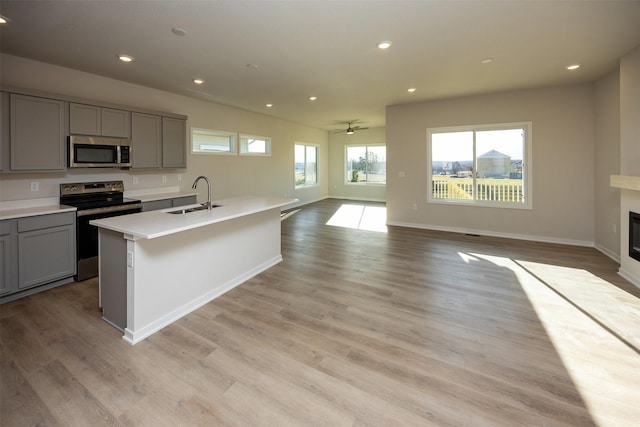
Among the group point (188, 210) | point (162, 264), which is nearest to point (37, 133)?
point (188, 210)

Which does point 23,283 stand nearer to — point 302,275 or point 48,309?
point 48,309

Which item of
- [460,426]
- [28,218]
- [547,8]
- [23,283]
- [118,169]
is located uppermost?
[547,8]

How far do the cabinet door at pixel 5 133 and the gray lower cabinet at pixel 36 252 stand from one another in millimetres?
686

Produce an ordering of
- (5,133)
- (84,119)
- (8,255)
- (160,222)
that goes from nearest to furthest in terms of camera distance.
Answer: (160,222) < (8,255) < (5,133) < (84,119)

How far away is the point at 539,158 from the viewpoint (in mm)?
5141

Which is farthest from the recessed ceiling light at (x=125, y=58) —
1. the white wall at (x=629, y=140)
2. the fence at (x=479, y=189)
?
the white wall at (x=629, y=140)

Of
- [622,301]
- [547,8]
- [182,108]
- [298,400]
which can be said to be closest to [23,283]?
[298,400]

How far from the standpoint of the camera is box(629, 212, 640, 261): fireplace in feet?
10.8

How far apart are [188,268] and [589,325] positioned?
3597mm

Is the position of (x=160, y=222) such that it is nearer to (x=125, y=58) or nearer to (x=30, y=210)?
(x=30, y=210)

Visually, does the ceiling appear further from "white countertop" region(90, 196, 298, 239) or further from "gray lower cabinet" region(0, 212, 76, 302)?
"gray lower cabinet" region(0, 212, 76, 302)

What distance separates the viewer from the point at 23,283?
299 cm

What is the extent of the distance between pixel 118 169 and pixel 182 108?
1704mm

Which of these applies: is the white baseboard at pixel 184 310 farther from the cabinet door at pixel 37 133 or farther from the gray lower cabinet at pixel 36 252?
the cabinet door at pixel 37 133
